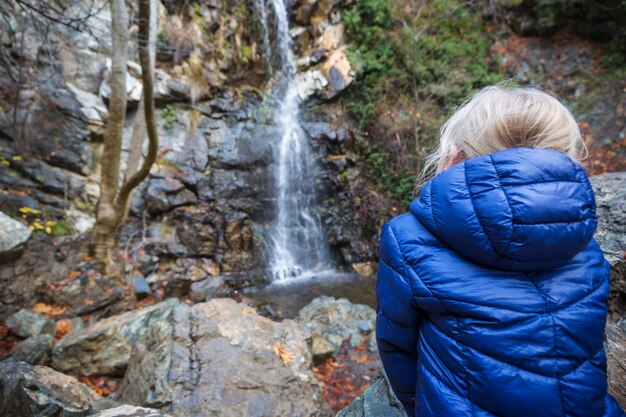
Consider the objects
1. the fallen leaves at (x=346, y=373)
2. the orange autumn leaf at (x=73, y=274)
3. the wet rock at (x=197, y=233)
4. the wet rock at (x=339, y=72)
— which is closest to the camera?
the fallen leaves at (x=346, y=373)

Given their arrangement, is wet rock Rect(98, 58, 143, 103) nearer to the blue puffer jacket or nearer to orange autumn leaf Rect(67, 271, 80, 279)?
orange autumn leaf Rect(67, 271, 80, 279)

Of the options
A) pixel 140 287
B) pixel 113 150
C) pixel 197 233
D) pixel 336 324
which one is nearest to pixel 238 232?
pixel 197 233

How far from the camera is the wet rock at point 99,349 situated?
3.25 metres

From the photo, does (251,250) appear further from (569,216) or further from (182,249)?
(569,216)

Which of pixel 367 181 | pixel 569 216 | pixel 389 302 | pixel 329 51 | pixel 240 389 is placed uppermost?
pixel 329 51

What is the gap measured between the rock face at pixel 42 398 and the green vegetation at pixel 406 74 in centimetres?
829

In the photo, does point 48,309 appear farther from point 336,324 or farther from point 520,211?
point 520,211

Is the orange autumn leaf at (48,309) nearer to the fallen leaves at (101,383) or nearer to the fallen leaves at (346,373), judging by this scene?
the fallen leaves at (101,383)

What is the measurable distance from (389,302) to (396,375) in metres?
0.33

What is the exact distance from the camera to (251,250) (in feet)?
26.9

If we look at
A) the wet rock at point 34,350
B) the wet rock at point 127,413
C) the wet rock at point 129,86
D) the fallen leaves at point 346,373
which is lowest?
the fallen leaves at point 346,373

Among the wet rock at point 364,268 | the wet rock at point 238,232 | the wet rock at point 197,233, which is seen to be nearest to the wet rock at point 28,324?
the wet rock at point 197,233

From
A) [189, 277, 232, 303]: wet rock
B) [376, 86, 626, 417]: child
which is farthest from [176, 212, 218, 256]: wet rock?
[376, 86, 626, 417]: child

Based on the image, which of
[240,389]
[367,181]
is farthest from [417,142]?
[240,389]
